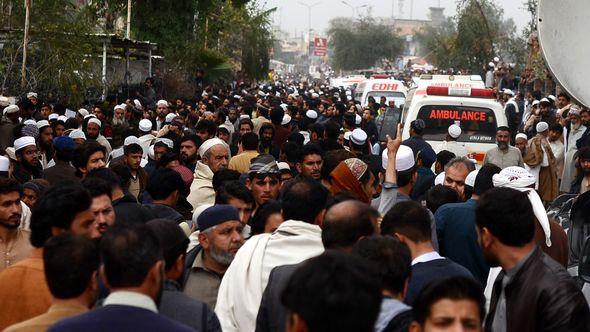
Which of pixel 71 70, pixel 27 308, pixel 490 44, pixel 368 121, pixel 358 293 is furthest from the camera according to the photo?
pixel 490 44

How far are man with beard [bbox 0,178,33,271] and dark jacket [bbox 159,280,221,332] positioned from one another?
6.62ft

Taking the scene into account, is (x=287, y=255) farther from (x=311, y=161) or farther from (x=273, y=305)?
(x=311, y=161)

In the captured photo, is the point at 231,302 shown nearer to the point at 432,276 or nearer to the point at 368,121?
the point at 432,276

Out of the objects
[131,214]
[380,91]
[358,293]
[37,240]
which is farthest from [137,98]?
[358,293]

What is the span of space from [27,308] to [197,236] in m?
1.69

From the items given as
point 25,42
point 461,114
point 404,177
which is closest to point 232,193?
point 404,177

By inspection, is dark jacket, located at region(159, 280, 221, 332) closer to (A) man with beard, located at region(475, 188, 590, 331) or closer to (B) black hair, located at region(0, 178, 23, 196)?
(A) man with beard, located at region(475, 188, 590, 331)

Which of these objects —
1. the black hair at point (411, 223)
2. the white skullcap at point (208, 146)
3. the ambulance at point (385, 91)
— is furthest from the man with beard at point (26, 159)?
the ambulance at point (385, 91)

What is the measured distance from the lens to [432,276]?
19.0ft

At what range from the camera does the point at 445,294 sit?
4520mm

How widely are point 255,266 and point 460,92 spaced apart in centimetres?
1192

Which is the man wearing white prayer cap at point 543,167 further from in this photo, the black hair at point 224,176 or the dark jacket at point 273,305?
the dark jacket at point 273,305

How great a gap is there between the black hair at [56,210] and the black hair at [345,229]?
130 cm

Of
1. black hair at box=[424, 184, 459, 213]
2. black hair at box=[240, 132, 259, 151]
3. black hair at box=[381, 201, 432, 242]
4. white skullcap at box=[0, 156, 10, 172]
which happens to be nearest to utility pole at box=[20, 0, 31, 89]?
black hair at box=[240, 132, 259, 151]
